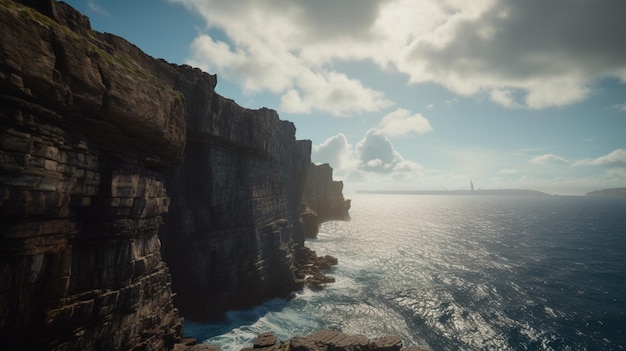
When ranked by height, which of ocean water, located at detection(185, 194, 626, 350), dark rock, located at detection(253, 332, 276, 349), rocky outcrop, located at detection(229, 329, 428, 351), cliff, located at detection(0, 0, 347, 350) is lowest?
ocean water, located at detection(185, 194, 626, 350)

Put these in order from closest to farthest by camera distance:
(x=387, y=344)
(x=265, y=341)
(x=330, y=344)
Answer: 1. (x=330, y=344)
2. (x=387, y=344)
3. (x=265, y=341)

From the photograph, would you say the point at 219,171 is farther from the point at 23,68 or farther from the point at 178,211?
the point at 23,68

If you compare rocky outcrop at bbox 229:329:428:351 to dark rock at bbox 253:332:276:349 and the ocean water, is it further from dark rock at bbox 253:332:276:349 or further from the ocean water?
the ocean water

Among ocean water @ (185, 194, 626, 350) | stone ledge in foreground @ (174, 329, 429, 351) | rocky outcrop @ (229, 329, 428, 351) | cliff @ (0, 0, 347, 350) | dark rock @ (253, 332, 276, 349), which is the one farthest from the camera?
ocean water @ (185, 194, 626, 350)

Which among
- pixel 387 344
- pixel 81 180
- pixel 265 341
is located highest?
pixel 81 180

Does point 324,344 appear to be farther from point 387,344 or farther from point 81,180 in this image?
point 81,180

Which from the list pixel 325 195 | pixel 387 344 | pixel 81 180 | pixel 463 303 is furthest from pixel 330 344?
pixel 325 195

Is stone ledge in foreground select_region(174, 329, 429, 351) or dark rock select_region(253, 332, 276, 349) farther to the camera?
dark rock select_region(253, 332, 276, 349)

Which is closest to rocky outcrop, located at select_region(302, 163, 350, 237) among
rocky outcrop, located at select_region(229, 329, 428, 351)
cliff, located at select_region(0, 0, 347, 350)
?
rocky outcrop, located at select_region(229, 329, 428, 351)

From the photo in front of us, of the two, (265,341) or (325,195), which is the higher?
(325,195)

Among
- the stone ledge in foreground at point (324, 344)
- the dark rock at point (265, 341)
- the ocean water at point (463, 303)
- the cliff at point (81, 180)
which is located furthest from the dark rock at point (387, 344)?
the cliff at point (81, 180)

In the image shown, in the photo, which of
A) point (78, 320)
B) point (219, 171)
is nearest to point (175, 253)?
point (219, 171)
